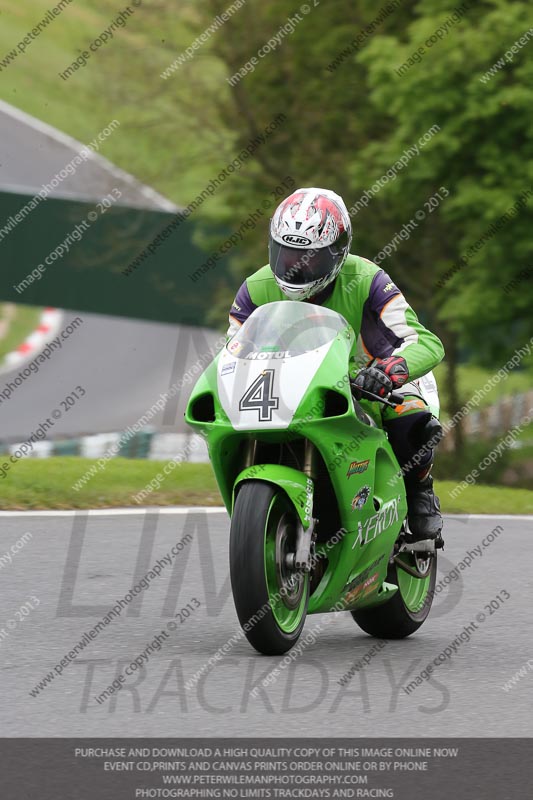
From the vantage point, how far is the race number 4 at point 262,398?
6.09m

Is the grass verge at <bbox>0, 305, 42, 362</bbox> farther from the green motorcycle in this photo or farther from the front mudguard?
the front mudguard

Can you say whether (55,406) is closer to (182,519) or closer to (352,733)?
(182,519)

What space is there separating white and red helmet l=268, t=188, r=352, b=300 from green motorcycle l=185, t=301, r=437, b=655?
0.16m

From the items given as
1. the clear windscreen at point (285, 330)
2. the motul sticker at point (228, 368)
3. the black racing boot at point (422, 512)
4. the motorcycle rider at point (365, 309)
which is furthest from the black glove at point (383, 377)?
the black racing boot at point (422, 512)

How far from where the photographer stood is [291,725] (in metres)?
5.30

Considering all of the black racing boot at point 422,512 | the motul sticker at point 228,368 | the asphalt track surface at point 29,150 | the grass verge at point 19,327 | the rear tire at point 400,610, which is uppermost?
the motul sticker at point 228,368

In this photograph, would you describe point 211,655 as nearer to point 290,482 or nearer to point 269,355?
point 290,482

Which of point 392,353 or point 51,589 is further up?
point 392,353

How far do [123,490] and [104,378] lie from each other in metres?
16.0

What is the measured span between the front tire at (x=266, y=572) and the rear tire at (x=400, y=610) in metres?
0.76

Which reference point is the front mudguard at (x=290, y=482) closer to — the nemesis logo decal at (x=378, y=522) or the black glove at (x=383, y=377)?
the nemesis logo decal at (x=378, y=522)

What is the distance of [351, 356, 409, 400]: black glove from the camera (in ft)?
20.5

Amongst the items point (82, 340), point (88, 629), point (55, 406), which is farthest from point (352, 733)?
point (82, 340)
